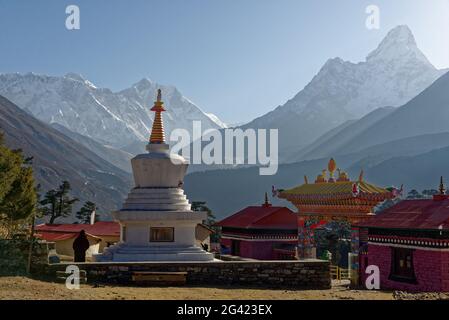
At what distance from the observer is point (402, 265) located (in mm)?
23656

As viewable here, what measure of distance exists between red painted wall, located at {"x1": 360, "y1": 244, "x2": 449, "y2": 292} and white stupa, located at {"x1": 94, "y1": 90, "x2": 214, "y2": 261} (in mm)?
8044

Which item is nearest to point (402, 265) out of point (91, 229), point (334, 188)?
point (334, 188)

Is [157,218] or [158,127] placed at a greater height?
[158,127]

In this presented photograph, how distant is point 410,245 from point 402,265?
53.2 inches

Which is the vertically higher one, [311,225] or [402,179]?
[402,179]

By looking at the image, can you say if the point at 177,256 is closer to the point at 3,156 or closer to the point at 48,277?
the point at 48,277

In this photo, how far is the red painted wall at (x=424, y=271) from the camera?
2112 centimetres

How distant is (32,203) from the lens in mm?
37875

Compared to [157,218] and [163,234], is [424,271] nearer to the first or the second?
[163,234]

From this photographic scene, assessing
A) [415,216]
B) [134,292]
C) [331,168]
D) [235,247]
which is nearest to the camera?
[134,292]

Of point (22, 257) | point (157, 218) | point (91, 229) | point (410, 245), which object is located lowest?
point (22, 257)

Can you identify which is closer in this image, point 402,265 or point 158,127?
point 402,265

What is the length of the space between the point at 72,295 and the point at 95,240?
1095 inches
